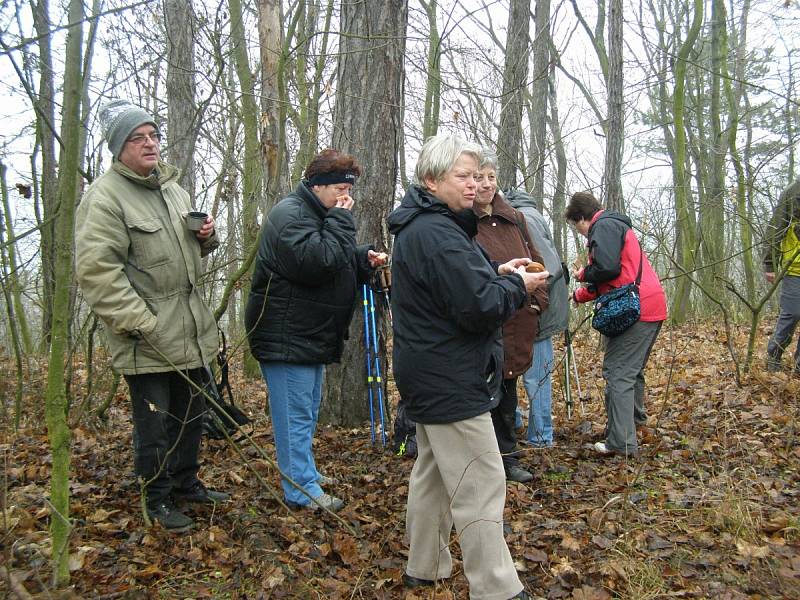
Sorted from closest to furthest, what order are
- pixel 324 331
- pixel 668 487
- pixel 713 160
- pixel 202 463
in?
pixel 324 331 → pixel 668 487 → pixel 202 463 → pixel 713 160

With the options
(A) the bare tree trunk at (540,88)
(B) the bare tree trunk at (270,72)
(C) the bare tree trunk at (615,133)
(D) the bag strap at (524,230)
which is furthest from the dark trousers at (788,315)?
(A) the bare tree trunk at (540,88)

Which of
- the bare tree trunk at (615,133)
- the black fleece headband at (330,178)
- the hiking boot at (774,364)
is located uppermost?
the bare tree trunk at (615,133)

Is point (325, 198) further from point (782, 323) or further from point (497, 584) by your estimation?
point (782, 323)

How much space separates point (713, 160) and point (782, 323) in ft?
25.3

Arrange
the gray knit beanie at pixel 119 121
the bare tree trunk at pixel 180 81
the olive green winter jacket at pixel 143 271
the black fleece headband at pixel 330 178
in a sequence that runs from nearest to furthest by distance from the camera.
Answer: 1. the olive green winter jacket at pixel 143 271
2. the gray knit beanie at pixel 119 121
3. the black fleece headband at pixel 330 178
4. the bare tree trunk at pixel 180 81

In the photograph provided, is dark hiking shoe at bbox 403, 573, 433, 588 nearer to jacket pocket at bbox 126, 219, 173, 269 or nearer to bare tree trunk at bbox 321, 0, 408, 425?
jacket pocket at bbox 126, 219, 173, 269

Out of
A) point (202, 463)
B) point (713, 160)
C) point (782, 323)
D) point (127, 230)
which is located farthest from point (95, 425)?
point (713, 160)

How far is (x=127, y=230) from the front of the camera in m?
3.51

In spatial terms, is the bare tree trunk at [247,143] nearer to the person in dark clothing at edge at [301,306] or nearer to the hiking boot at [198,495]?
the person in dark clothing at edge at [301,306]

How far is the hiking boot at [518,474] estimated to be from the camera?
14.7 ft

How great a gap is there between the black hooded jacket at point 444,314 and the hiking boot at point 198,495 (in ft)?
5.87

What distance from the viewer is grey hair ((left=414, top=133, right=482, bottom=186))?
287 centimetres

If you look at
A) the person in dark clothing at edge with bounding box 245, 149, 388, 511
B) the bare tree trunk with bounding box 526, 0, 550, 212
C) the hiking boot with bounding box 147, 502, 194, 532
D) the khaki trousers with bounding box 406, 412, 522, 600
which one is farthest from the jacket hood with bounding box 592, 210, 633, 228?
the bare tree trunk with bounding box 526, 0, 550, 212

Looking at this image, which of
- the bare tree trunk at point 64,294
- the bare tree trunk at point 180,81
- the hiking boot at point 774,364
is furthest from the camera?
the bare tree trunk at point 180,81
